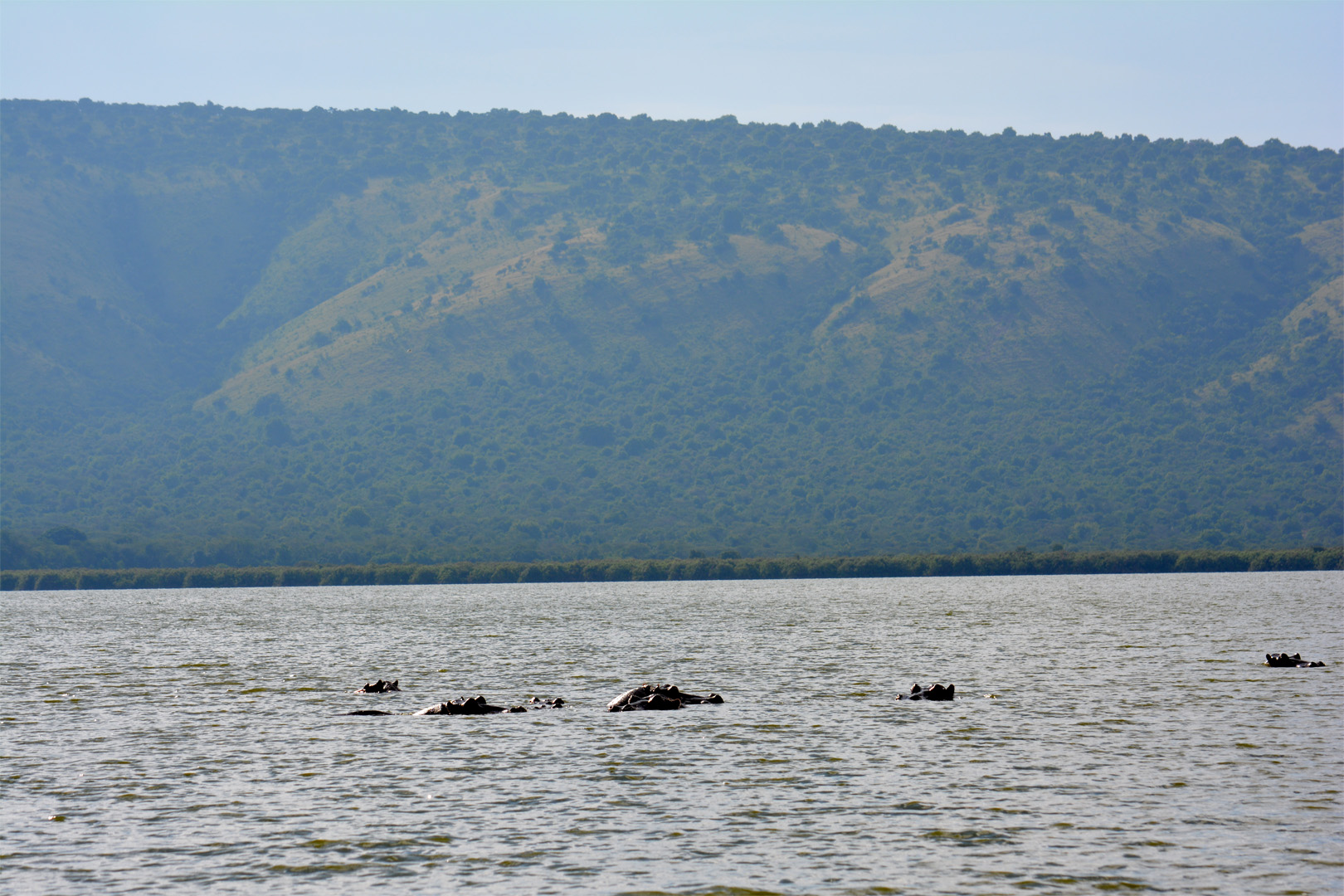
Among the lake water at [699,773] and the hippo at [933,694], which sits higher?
the hippo at [933,694]

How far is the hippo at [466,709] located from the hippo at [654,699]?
156 inches

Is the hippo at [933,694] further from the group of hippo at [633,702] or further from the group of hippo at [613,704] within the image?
the group of hippo at [613,704]

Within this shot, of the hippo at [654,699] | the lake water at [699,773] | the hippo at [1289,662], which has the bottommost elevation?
the lake water at [699,773]

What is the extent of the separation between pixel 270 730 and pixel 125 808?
15.7m

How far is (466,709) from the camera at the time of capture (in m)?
56.6

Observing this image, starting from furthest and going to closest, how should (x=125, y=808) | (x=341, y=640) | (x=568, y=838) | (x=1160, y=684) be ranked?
(x=341, y=640), (x=1160, y=684), (x=125, y=808), (x=568, y=838)

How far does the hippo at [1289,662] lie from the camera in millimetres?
68938

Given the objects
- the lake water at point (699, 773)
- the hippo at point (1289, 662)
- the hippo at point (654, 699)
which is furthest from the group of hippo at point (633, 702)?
the hippo at point (1289, 662)

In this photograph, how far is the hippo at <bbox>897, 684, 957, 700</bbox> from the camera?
57963 mm

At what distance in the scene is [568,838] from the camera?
32.8 m

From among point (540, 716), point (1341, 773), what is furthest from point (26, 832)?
point (1341, 773)

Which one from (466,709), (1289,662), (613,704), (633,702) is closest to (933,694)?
(633,702)

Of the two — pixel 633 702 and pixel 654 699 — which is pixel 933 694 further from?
pixel 633 702

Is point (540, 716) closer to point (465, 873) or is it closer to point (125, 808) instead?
point (125, 808)
